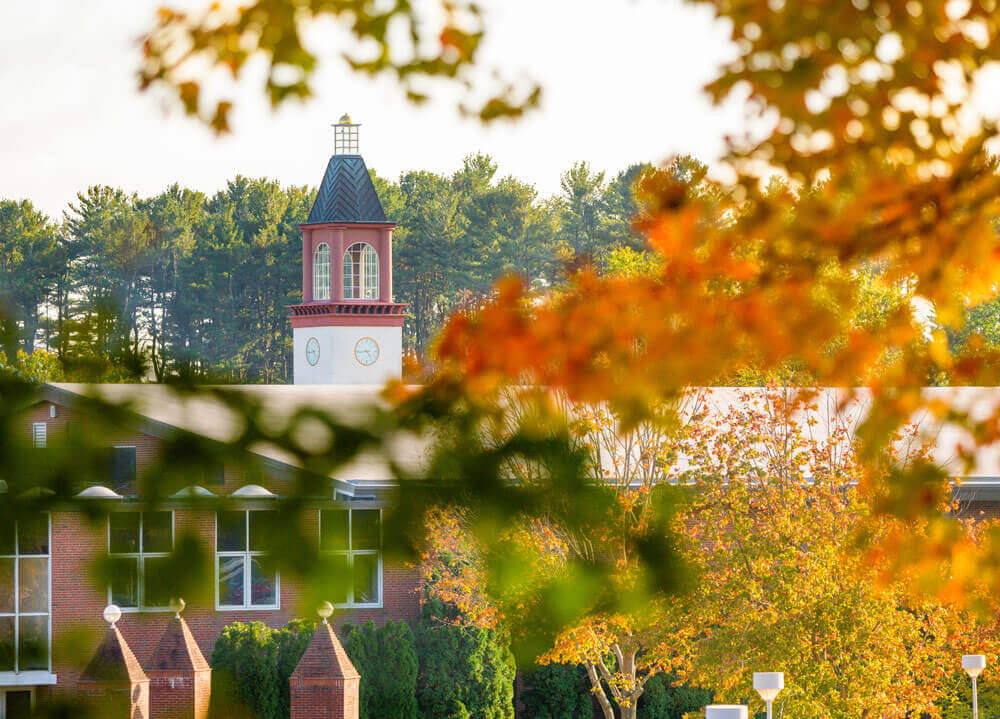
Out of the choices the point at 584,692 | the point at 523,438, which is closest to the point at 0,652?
the point at 523,438

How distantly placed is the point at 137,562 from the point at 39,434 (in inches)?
6.3

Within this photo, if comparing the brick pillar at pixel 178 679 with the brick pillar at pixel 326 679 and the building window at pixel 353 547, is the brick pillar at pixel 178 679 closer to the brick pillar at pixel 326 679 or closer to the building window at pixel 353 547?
the building window at pixel 353 547

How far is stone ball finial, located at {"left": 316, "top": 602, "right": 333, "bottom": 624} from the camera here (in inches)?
45.1

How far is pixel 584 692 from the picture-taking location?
19016 millimetres

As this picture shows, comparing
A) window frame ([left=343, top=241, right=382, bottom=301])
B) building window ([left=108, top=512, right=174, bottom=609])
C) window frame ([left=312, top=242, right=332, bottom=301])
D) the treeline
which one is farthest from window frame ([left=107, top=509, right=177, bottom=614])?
window frame ([left=312, top=242, right=332, bottom=301])

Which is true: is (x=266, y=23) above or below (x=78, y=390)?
above

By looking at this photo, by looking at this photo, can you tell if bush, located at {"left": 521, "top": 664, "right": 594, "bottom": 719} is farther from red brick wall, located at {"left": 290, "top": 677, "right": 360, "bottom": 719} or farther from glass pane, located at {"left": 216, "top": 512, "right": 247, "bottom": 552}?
glass pane, located at {"left": 216, "top": 512, "right": 247, "bottom": 552}

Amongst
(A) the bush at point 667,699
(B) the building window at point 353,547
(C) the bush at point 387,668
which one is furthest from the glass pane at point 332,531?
(A) the bush at point 667,699

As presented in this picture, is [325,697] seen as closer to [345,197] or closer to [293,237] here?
[345,197]

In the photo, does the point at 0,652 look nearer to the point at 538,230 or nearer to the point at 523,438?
the point at 523,438

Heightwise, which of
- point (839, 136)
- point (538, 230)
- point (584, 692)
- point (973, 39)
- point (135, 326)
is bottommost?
point (584, 692)

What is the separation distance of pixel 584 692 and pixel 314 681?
514 centimetres

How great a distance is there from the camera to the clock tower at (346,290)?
37406mm

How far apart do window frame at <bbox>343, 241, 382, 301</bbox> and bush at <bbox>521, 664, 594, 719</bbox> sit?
2052 cm
